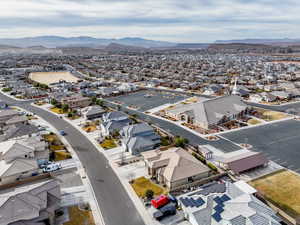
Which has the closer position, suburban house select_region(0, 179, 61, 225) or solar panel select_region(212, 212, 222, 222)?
suburban house select_region(0, 179, 61, 225)

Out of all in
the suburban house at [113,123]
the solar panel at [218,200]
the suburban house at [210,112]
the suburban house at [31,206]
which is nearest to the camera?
the suburban house at [31,206]

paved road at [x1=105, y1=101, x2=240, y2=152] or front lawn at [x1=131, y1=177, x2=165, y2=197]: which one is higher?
paved road at [x1=105, y1=101, x2=240, y2=152]

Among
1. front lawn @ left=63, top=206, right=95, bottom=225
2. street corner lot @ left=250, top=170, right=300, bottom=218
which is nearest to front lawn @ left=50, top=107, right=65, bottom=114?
front lawn @ left=63, top=206, right=95, bottom=225

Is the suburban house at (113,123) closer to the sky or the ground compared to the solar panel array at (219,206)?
closer to the sky

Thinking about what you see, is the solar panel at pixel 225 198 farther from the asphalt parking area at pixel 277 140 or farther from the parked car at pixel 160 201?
the asphalt parking area at pixel 277 140

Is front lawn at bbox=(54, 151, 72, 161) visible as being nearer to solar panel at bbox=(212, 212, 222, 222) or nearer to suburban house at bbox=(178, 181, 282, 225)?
suburban house at bbox=(178, 181, 282, 225)

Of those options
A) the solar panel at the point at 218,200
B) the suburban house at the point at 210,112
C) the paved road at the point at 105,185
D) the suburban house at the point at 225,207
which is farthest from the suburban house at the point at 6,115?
the solar panel at the point at 218,200

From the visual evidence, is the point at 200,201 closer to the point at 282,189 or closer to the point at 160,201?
the point at 160,201

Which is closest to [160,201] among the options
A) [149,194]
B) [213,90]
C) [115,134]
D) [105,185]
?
[149,194]
